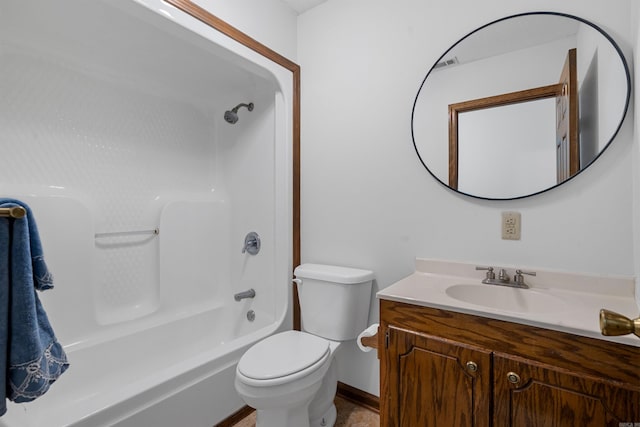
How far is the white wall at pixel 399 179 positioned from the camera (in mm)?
1218

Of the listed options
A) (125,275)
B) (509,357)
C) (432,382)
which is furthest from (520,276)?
(125,275)

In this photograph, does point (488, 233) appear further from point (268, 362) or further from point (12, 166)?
point (12, 166)

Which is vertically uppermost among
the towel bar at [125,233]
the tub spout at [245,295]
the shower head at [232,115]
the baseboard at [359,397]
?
the shower head at [232,115]

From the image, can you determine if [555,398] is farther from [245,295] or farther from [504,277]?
[245,295]

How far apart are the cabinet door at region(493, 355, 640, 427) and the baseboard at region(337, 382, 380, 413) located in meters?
0.92

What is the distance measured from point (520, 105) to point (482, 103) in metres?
0.16

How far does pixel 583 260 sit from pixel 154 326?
7.55ft

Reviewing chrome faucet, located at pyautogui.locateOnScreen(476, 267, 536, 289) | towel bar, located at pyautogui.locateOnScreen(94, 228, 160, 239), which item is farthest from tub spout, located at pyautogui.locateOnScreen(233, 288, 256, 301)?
chrome faucet, located at pyautogui.locateOnScreen(476, 267, 536, 289)

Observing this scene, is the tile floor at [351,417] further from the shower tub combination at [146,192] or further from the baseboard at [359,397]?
the shower tub combination at [146,192]

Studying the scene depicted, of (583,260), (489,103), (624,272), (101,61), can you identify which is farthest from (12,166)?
(624,272)

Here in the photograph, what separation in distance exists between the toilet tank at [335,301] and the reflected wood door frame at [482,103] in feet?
2.31

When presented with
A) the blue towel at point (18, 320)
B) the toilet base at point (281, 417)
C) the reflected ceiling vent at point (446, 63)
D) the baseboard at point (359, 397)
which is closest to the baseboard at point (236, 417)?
the toilet base at point (281, 417)

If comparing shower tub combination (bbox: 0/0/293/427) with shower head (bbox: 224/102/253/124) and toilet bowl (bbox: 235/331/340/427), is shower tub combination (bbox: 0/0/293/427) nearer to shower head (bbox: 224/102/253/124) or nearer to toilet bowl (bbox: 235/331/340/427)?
shower head (bbox: 224/102/253/124)

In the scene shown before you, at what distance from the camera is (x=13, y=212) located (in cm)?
80
